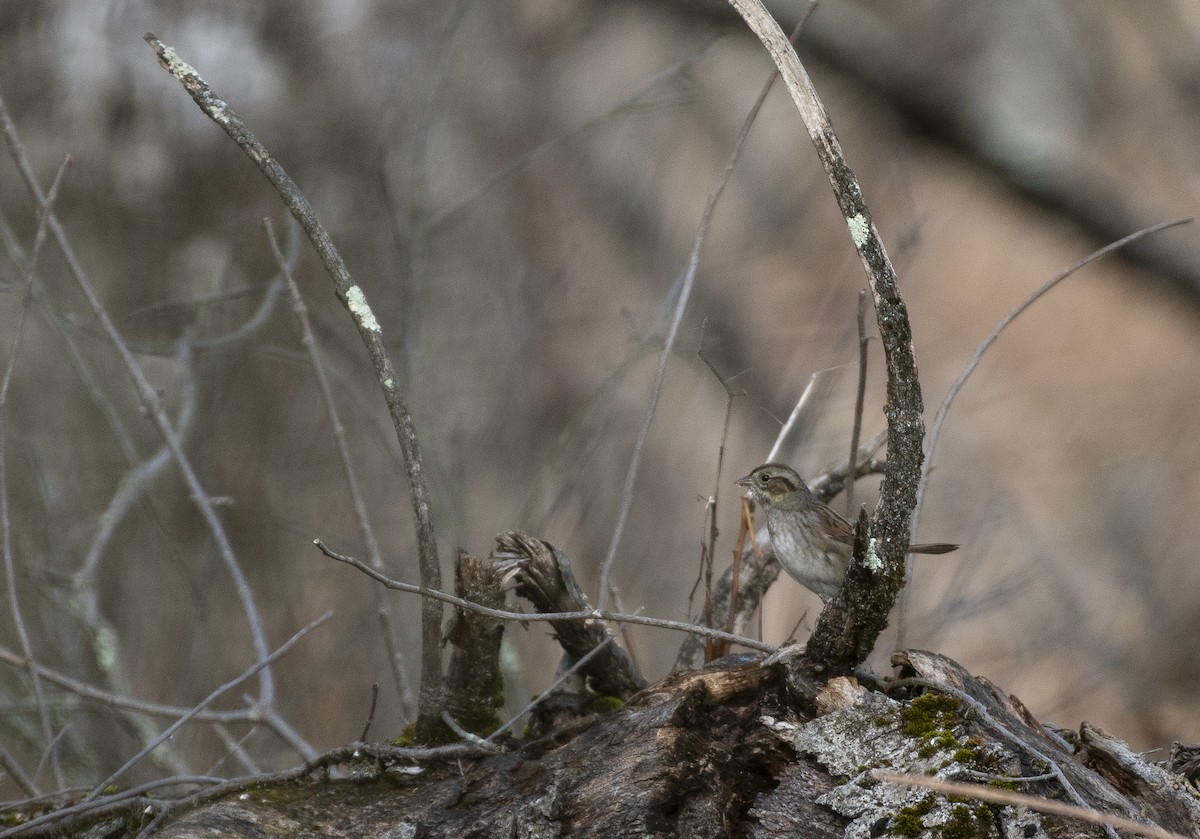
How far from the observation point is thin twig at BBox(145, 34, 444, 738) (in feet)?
5.78

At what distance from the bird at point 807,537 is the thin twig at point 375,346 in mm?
987

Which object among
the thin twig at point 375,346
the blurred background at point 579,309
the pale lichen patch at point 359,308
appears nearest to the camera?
the thin twig at point 375,346

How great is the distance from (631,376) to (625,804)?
13.5 ft

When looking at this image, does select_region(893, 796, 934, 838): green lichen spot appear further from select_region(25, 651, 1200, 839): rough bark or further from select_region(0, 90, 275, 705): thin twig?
select_region(0, 90, 275, 705): thin twig

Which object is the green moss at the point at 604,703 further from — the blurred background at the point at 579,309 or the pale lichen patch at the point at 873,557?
the blurred background at the point at 579,309

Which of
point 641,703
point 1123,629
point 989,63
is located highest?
point 989,63

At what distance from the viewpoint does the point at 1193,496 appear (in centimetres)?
578

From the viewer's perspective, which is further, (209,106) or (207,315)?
(207,315)

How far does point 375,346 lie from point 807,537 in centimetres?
126

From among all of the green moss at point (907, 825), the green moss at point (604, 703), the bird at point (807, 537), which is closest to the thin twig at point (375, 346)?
the green moss at point (604, 703)

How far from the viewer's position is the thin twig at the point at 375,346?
1.76 metres

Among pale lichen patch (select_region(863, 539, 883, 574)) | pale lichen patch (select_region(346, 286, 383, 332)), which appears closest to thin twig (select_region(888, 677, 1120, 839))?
pale lichen patch (select_region(863, 539, 883, 574))

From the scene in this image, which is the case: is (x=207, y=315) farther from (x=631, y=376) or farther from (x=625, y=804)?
(x=625, y=804)

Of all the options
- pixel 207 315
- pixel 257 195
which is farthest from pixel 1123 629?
pixel 257 195
